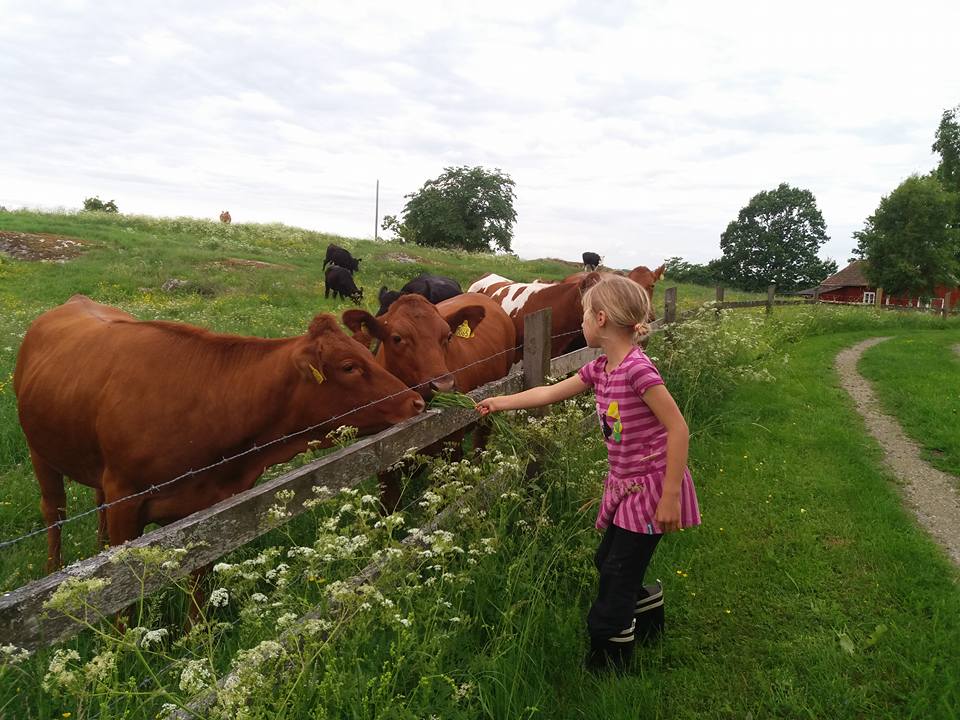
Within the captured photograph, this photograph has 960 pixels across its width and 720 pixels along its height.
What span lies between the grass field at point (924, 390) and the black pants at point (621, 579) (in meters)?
5.22

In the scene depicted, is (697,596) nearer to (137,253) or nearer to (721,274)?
(137,253)

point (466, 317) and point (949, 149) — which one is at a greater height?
point (949, 149)

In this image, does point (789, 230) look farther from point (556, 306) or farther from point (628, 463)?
point (628, 463)

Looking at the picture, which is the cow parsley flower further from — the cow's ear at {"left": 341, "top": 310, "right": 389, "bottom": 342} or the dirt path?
the dirt path

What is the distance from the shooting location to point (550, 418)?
4.16 metres

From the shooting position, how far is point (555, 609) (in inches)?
135

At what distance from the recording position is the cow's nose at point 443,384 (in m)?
4.48

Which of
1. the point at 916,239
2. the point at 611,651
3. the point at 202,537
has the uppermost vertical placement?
the point at 916,239

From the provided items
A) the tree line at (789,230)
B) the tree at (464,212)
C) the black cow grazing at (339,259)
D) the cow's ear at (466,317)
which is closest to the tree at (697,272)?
the tree line at (789,230)

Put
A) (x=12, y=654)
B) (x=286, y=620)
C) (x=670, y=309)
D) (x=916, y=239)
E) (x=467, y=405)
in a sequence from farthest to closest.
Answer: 1. (x=916, y=239)
2. (x=670, y=309)
3. (x=467, y=405)
4. (x=286, y=620)
5. (x=12, y=654)

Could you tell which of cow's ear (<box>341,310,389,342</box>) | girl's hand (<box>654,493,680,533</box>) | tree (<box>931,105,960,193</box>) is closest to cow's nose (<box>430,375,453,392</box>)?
cow's ear (<box>341,310,389,342</box>)

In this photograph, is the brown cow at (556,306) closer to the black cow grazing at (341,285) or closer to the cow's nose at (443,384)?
the cow's nose at (443,384)

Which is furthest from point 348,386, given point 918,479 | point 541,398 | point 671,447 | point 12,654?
point 918,479

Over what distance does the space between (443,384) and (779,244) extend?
70085 millimetres
